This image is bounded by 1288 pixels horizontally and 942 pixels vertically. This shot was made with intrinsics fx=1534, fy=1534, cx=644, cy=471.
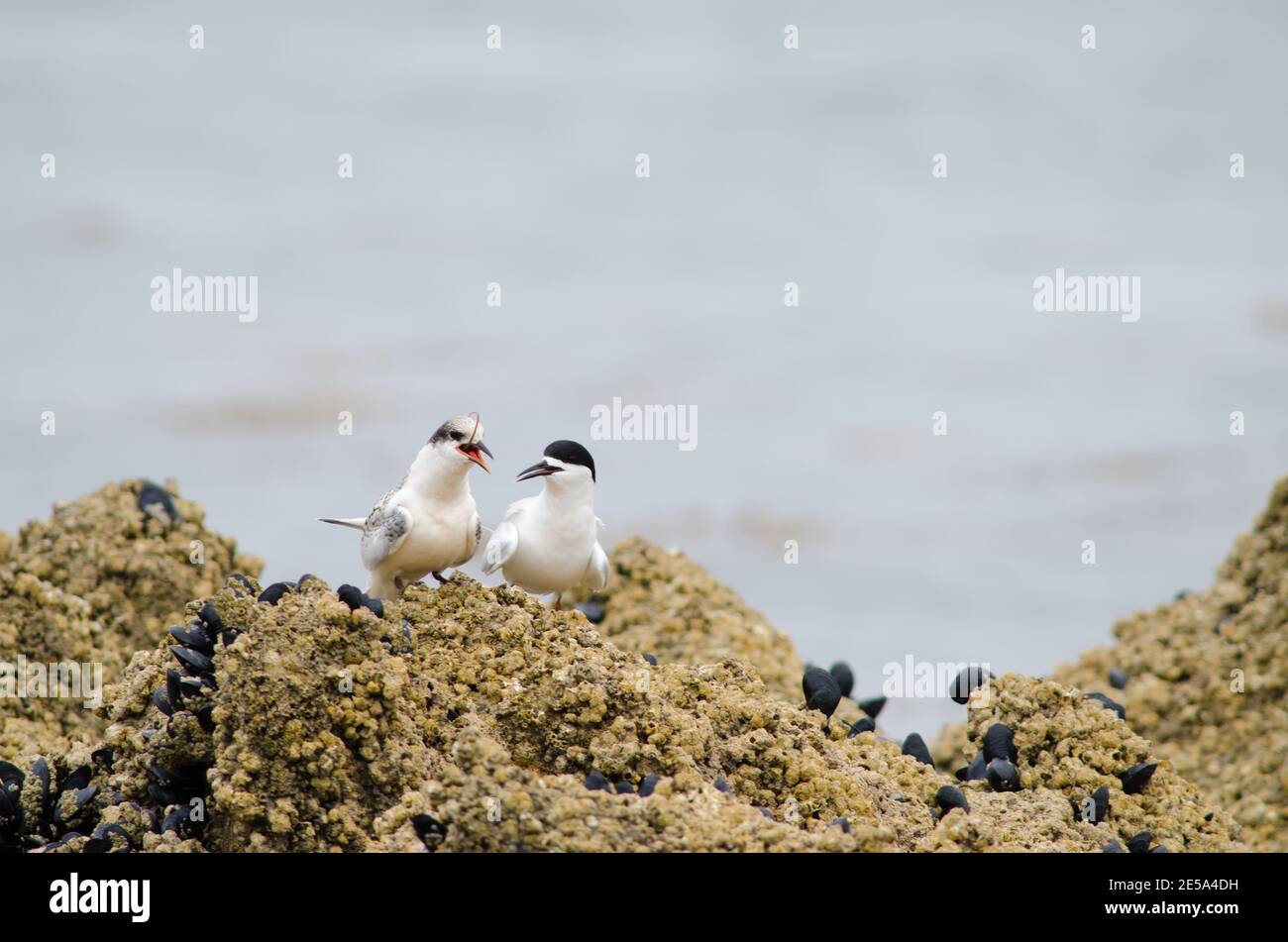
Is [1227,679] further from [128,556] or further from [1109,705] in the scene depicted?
[128,556]

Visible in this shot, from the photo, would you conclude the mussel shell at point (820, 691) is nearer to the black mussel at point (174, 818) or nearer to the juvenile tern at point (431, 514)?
the juvenile tern at point (431, 514)

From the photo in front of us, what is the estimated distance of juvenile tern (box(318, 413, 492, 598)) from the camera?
580cm

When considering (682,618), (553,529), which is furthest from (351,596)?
(682,618)

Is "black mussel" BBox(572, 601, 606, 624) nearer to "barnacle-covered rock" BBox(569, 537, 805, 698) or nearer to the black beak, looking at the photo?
"barnacle-covered rock" BBox(569, 537, 805, 698)

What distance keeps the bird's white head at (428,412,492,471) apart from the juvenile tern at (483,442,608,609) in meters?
0.41

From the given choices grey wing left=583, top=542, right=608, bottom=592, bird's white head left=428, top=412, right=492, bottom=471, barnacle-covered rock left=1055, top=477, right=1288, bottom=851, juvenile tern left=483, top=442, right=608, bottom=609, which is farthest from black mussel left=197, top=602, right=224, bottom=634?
barnacle-covered rock left=1055, top=477, right=1288, bottom=851

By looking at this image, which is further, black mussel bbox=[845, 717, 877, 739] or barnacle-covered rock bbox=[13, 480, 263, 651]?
barnacle-covered rock bbox=[13, 480, 263, 651]

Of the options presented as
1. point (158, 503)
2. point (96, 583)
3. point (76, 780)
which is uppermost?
point (158, 503)

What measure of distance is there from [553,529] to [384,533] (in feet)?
2.63

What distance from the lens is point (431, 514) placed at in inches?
231

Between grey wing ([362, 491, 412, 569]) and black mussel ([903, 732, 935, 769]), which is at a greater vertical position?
grey wing ([362, 491, 412, 569])

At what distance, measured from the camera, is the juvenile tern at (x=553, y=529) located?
20.5 ft

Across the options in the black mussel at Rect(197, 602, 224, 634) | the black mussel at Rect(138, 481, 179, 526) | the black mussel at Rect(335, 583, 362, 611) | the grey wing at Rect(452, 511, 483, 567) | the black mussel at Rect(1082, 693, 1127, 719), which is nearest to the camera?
the black mussel at Rect(335, 583, 362, 611)
